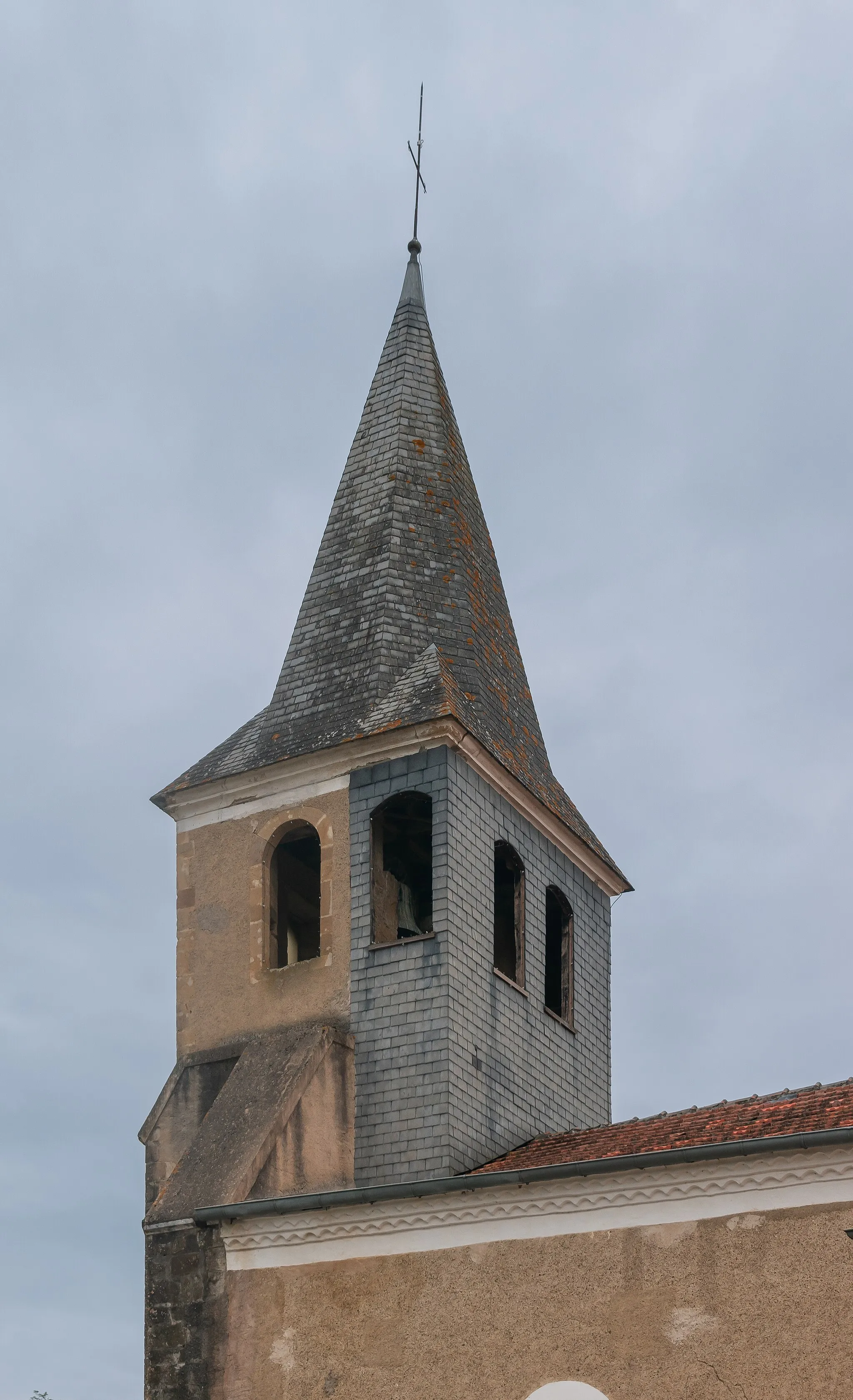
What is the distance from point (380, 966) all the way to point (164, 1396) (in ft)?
14.6

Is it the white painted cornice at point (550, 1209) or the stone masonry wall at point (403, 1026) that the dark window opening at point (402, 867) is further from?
the white painted cornice at point (550, 1209)

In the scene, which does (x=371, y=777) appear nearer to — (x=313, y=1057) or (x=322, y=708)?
(x=322, y=708)

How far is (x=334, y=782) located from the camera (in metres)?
19.4

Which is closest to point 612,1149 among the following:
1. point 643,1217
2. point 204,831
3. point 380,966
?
point 643,1217

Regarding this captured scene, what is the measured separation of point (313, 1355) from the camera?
15.0 m

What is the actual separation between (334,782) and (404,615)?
2462 mm

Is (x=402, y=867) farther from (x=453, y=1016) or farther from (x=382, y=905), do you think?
(x=453, y=1016)

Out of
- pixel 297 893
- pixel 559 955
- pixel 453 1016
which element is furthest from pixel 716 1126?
pixel 297 893

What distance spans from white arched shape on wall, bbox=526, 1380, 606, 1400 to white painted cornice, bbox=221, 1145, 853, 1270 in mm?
1057

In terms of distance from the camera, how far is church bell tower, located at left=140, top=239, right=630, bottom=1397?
687 inches

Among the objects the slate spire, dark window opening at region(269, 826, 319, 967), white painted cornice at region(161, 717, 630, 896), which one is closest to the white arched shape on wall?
dark window opening at region(269, 826, 319, 967)

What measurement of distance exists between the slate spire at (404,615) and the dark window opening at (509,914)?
77 cm

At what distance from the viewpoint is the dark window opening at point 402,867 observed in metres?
19.0

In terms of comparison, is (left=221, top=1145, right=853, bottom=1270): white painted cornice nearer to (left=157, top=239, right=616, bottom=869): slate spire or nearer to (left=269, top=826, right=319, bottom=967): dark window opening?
(left=269, top=826, right=319, bottom=967): dark window opening
